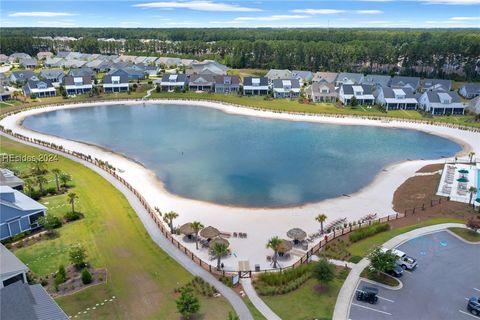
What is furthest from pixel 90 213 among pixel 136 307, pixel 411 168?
pixel 411 168

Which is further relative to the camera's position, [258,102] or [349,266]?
[258,102]

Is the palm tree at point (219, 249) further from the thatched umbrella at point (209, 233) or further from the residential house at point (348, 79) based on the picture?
the residential house at point (348, 79)

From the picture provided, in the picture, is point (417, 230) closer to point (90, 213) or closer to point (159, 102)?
point (90, 213)

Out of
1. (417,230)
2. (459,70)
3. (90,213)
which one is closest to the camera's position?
(417,230)

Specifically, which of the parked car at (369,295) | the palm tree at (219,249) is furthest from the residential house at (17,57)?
the parked car at (369,295)

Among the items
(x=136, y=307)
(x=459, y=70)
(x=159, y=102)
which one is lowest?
(x=136, y=307)

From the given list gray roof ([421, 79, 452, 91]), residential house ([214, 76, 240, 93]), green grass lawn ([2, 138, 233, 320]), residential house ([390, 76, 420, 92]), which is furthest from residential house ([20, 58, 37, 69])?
gray roof ([421, 79, 452, 91])

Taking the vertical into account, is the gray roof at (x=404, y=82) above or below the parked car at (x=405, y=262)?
above
